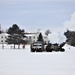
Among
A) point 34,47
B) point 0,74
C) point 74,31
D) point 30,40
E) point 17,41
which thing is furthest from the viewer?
point 30,40

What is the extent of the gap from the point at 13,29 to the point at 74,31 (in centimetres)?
6341

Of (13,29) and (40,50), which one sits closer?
(40,50)

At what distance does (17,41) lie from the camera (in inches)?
3871

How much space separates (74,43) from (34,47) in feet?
278

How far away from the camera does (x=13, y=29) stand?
11219 cm

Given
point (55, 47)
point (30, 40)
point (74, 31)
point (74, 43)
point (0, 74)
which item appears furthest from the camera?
point (30, 40)

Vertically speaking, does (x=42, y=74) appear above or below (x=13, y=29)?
below

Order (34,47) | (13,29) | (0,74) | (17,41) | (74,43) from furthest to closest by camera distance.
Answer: (74,43) → (13,29) → (17,41) → (34,47) → (0,74)

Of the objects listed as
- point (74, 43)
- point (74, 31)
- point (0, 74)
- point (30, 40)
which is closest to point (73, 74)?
point (0, 74)

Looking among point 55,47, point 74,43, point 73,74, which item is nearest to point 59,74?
point 73,74

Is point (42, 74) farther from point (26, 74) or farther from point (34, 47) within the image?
point (34, 47)

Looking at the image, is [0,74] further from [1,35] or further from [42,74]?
[1,35]

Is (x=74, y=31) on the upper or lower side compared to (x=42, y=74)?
upper

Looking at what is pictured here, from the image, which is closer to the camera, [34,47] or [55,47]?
[34,47]
